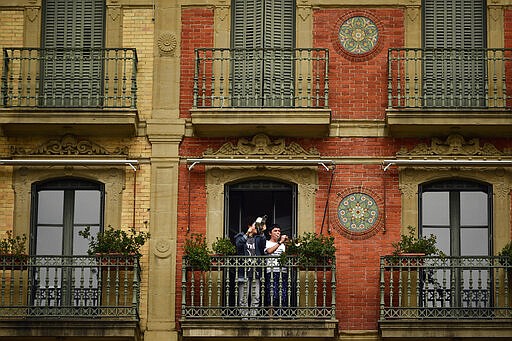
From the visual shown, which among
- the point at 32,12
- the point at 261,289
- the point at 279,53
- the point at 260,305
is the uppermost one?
the point at 32,12

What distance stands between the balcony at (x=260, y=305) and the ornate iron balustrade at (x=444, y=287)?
109 cm

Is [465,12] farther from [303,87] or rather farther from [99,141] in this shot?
[99,141]

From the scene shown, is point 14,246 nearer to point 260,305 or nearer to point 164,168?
point 164,168

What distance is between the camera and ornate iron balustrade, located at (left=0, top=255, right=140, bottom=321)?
31.3 m

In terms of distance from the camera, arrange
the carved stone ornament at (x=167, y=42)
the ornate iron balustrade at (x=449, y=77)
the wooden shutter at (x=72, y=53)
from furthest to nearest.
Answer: the carved stone ornament at (x=167, y=42), the wooden shutter at (x=72, y=53), the ornate iron balustrade at (x=449, y=77)

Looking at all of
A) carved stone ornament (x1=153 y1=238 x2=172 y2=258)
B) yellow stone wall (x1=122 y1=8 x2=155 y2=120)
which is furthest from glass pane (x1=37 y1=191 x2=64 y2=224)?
yellow stone wall (x1=122 y1=8 x2=155 y2=120)

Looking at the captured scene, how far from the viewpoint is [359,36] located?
3334cm

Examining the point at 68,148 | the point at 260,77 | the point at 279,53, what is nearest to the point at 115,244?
the point at 68,148

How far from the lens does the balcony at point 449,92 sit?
32281 millimetres

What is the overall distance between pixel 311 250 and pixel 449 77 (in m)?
4.40

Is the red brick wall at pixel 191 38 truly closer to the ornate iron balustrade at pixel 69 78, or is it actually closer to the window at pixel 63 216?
the ornate iron balustrade at pixel 69 78

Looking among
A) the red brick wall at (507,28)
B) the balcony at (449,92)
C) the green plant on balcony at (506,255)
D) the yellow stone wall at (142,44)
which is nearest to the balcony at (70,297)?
the yellow stone wall at (142,44)

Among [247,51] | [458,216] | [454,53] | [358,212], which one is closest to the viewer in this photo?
[358,212]

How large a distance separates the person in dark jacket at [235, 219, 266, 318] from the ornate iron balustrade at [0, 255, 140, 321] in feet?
6.15
